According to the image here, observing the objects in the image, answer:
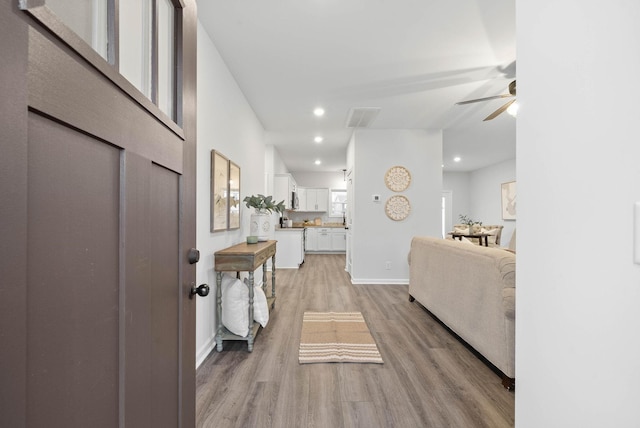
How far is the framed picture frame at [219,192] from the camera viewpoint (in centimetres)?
254

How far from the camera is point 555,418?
2.46ft

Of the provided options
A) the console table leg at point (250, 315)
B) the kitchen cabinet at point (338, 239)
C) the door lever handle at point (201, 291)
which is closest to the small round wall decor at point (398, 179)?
the console table leg at point (250, 315)

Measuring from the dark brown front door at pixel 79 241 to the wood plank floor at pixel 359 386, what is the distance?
101 centimetres

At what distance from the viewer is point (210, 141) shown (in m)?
2.52

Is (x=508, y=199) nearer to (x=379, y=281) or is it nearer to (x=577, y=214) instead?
(x=379, y=281)

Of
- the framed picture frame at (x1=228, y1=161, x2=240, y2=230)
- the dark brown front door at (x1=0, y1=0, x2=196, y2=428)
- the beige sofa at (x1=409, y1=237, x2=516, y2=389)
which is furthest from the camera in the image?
the framed picture frame at (x1=228, y1=161, x2=240, y2=230)

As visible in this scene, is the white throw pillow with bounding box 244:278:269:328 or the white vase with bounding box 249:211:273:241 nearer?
the white throw pillow with bounding box 244:278:269:328

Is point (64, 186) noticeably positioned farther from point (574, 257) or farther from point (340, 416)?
point (340, 416)

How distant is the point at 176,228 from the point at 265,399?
1358 millimetres

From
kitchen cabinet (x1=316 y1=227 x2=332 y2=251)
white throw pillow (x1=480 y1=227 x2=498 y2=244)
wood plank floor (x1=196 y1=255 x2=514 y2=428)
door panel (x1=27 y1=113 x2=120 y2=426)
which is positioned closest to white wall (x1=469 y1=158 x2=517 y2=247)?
white throw pillow (x1=480 y1=227 x2=498 y2=244)

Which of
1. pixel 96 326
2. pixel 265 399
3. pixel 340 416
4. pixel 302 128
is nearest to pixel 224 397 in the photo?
pixel 265 399

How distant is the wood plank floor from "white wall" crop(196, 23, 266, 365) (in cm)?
37

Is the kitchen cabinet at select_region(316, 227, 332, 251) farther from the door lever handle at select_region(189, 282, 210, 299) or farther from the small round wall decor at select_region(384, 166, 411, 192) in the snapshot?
the door lever handle at select_region(189, 282, 210, 299)

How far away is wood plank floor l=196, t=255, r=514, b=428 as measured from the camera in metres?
1.68
